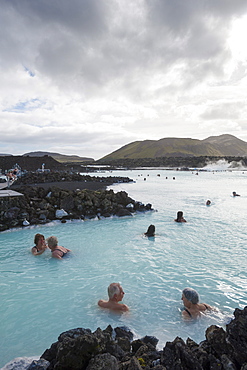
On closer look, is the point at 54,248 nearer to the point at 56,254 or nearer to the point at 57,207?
the point at 56,254

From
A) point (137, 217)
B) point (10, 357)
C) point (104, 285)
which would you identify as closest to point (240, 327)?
point (10, 357)

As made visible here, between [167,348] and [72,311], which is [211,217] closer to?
[72,311]

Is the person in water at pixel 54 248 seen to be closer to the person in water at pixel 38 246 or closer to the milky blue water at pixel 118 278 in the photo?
the milky blue water at pixel 118 278

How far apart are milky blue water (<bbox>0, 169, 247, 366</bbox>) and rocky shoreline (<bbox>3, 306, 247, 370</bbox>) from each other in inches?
43.8

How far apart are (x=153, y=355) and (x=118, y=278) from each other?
3270 mm

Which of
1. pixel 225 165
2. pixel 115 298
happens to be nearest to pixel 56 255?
pixel 115 298

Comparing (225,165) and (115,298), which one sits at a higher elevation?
(225,165)

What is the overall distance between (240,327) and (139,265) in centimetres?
428

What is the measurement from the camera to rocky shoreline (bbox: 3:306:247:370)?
7.95 feet

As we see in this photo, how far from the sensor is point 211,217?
505 inches

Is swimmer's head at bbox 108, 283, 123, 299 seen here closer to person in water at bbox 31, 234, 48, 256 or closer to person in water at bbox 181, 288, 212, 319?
person in water at bbox 181, 288, 212, 319

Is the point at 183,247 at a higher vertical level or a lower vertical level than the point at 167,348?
lower

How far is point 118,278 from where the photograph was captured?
6.04 m

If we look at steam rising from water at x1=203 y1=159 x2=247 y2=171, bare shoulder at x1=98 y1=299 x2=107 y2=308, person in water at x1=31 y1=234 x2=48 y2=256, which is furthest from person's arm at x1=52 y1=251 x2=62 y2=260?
Result: steam rising from water at x1=203 y1=159 x2=247 y2=171
